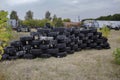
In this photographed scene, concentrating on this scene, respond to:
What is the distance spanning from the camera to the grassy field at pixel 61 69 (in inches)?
476

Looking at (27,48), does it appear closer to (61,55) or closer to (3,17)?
(61,55)

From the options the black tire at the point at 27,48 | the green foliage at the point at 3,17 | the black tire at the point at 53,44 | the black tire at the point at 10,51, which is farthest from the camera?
the black tire at the point at 53,44

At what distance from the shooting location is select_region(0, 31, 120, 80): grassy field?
12086mm

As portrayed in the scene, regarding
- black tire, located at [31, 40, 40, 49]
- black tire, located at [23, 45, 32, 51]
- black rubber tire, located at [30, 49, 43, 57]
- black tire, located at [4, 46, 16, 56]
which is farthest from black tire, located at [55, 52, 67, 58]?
black tire, located at [4, 46, 16, 56]

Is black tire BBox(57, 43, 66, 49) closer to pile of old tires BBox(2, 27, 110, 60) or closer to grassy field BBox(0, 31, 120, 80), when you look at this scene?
pile of old tires BBox(2, 27, 110, 60)

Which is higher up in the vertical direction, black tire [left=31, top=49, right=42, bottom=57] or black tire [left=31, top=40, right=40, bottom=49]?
black tire [left=31, top=40, right=40, bottom=49]

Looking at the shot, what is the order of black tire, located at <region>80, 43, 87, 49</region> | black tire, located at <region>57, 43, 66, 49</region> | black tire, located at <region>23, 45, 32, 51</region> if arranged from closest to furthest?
black tire, located at <region>23, 45, 32, 51</region>, black tire, located at <region>57, 43, 66, 49</region>, black tire, located at <region>80, 43, 87, 49</region>

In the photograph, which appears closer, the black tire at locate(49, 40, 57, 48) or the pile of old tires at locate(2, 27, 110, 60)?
the pile of old tires at locate(2, 27, 110, 60)

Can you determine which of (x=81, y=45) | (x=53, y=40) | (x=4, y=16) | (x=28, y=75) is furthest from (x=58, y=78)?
(x=81, y=45)

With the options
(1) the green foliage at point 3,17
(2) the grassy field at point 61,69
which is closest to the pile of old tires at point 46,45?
(2) the grassy field at point 61,69

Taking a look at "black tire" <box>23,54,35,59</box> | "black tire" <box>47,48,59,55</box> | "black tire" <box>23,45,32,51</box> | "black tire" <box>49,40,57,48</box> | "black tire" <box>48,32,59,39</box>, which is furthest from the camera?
"black tire" <box>48,32,59,39</box>

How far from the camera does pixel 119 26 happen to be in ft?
244

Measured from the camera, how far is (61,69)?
1291cm

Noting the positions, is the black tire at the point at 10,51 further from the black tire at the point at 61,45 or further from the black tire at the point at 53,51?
the black tire at the point at 61,45
